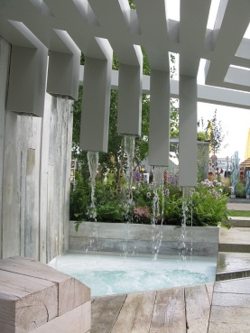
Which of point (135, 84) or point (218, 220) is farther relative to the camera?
point (218, 220)

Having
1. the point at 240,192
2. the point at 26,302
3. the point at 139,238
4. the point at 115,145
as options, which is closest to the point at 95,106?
the point at 26,302

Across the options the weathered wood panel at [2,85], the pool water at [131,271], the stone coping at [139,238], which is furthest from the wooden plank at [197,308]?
the stone coping at [139,238]

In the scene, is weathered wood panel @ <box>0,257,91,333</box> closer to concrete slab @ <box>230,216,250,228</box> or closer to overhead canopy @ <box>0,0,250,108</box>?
overhead canopy @ <box>0,0,250,108</box>

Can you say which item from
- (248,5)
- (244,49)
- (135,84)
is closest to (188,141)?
(135,84)

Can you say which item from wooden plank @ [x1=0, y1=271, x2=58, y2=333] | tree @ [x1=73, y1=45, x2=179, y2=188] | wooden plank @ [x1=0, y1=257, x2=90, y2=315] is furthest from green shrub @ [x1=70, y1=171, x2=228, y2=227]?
wooden plank @ [x1=0, y1=271, x2=58, y2=333]

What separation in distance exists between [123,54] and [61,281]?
205cm

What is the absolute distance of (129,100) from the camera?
3.68 m

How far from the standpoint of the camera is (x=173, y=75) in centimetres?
933

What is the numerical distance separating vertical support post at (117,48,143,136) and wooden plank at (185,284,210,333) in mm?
1557

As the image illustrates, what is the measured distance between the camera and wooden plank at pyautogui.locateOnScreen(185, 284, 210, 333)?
10.0ft

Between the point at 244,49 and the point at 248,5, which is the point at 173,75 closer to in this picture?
the point at 244,49

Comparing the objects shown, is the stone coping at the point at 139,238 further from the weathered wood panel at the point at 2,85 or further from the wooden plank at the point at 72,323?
the wooden plank at the point at 72,323

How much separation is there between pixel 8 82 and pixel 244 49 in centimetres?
199

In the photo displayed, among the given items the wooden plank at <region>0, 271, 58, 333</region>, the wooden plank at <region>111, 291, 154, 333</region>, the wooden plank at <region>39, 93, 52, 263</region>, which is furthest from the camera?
the wooden plank at <region>39, 93, 52, 263</region>
